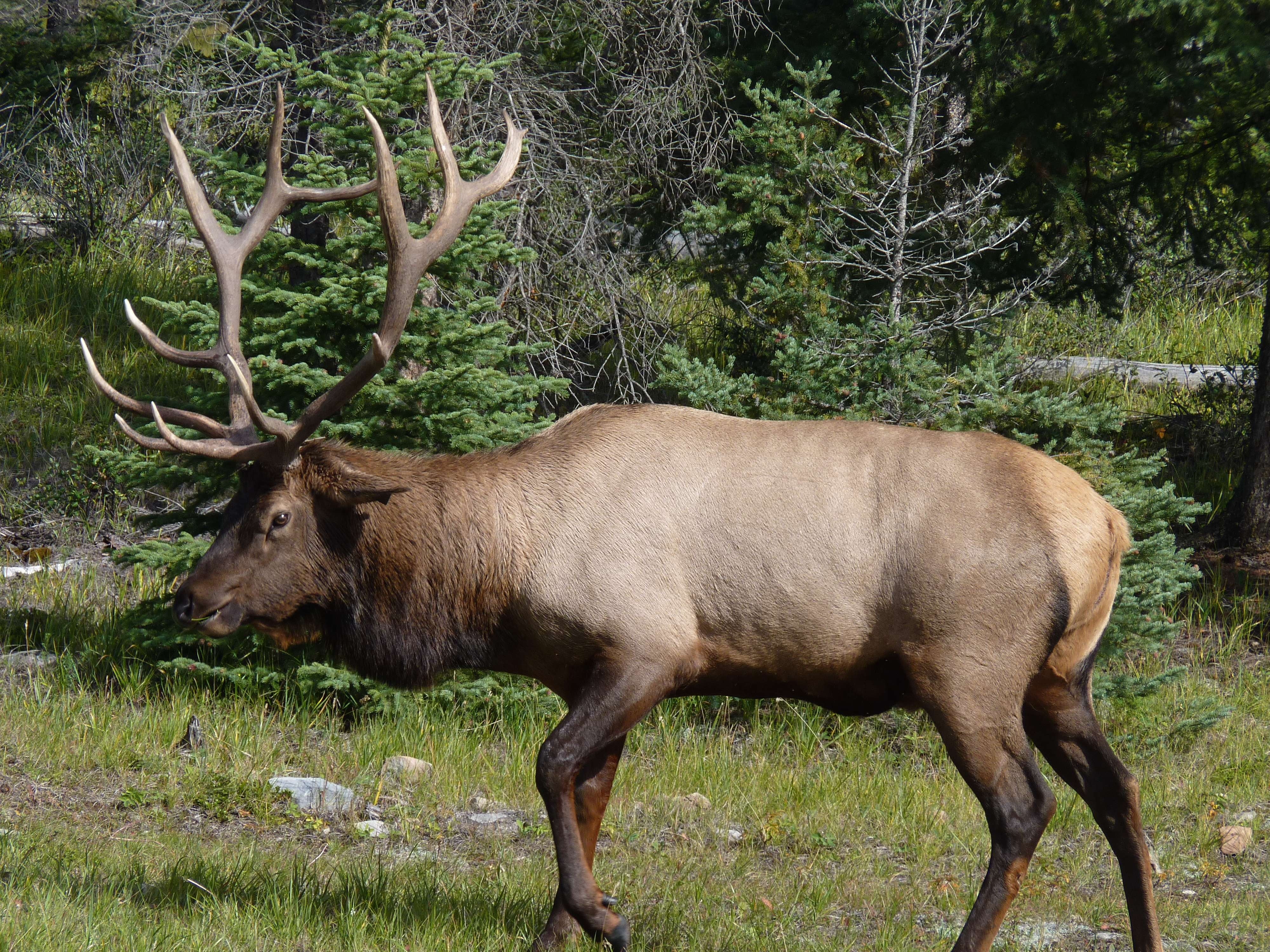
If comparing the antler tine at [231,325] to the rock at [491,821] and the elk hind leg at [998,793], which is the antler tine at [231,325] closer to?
the rock at [491,821]

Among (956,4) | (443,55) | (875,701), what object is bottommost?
(875,701)

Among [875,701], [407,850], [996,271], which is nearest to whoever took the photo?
[875,701]

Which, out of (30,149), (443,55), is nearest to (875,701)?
(443,55)

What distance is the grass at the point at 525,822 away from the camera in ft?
14.4

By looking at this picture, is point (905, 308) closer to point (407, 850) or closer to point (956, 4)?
point (956, 4)

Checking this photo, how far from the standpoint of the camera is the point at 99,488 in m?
9.27

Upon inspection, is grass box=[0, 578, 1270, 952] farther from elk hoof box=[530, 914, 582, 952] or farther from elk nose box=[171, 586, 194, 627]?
elk nose box=[171, 586, 194, 627]

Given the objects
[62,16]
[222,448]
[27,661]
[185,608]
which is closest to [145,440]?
[222,448]

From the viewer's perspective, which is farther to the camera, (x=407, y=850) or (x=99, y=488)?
(x=99, y=488)

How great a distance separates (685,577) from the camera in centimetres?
431

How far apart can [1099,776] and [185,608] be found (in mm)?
3240

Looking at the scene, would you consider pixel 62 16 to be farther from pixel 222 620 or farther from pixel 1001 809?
pixel 1001 809

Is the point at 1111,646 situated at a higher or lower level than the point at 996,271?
lower

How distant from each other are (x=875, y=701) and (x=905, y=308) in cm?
421
